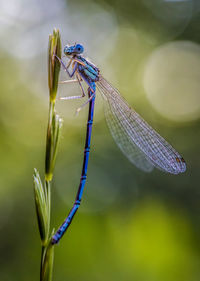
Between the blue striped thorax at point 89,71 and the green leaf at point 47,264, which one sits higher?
the blue striped thorax at point 89,71

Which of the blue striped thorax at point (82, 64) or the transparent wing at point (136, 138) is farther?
the blue striped thorax at point (82, 64)

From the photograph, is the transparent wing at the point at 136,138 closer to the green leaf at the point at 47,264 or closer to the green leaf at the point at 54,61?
the green leaf at the point at 54,61

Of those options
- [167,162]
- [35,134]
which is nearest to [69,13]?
[35,134]

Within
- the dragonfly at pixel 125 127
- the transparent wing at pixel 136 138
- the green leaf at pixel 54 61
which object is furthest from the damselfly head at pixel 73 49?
the green leaf at pixel 54 61

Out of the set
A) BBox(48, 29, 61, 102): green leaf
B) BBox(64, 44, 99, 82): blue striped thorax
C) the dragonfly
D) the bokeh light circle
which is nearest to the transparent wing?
the dragonfly

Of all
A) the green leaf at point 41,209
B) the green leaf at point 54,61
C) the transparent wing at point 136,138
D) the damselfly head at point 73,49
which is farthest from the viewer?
the damselfly head at point 73,49

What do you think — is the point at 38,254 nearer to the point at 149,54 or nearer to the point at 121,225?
the point at 121,225
